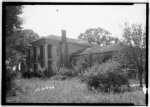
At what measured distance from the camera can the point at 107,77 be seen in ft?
32.7

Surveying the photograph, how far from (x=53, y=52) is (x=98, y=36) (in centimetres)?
2468

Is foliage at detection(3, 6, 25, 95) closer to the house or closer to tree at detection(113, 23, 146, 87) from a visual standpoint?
tree at detection(113, 23, 146, 87)

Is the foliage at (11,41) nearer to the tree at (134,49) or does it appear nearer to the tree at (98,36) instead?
the tree at (134,49)

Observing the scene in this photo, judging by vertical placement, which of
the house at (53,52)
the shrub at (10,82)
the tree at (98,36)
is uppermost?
the tree at (98,36)

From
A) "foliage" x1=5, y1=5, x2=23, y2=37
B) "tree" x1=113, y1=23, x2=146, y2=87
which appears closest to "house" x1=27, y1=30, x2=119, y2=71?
"tree" x1=113, y1=23, x2=146, y2=87

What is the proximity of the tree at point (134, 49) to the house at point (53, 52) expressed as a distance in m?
11.4

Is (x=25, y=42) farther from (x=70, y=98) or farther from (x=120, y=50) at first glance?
(x=120, y=50)

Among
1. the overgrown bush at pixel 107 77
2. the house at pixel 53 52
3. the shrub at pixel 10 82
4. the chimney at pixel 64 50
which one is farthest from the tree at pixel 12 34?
the chimney at pixel 64 50

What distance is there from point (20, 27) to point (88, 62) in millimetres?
11608

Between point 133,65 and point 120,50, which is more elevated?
point 120,50

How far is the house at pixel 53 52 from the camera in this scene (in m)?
25.5

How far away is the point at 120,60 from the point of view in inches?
495

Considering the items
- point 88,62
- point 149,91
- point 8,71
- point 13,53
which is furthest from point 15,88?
point 88,62

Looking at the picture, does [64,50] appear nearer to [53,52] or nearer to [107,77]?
[53,52]
